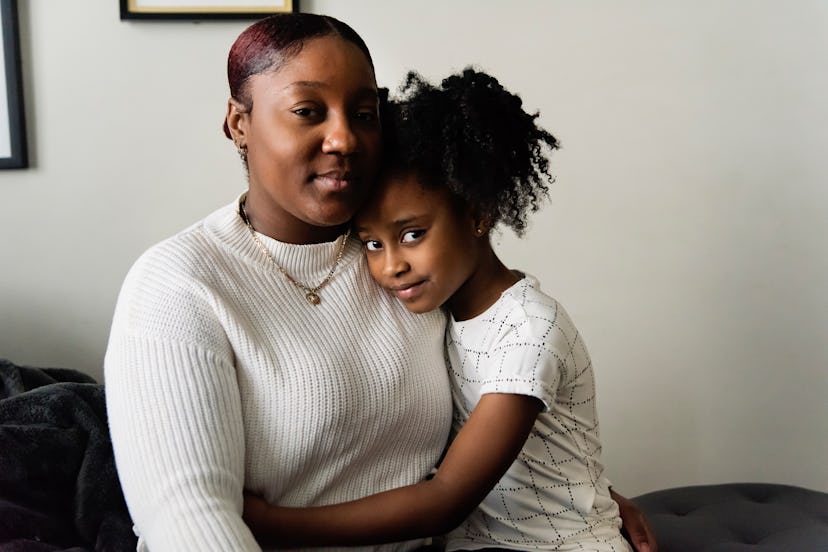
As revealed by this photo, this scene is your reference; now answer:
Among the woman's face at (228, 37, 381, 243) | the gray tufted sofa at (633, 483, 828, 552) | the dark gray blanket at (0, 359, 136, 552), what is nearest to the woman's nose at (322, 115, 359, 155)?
the woman's face at (228, 37, 381, 243)

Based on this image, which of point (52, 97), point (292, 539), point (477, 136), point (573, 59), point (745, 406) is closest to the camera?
point (292, 539)

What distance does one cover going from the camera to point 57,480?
115cm

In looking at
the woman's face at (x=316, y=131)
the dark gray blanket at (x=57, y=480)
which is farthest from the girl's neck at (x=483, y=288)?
the dark gray blanket at (x=57, y=480)

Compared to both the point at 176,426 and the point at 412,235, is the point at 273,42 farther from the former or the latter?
the point at 176,426

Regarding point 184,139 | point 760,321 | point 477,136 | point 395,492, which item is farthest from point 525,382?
point 760,321

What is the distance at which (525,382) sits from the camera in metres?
1.14

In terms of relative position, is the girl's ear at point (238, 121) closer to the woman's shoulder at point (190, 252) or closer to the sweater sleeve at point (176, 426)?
the woman's shoulder at point (190, 252)

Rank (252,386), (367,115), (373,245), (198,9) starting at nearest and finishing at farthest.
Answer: (252,386)
(367,115)
(373,245)
(198,9)

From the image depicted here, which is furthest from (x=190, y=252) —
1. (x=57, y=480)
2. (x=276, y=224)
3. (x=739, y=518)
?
(x=739, y=518)

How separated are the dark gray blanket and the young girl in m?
0.34

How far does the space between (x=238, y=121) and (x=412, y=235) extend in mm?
295

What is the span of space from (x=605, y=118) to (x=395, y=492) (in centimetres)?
116

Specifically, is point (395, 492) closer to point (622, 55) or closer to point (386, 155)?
point (386, 155)

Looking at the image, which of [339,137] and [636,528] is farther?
[636,528]
